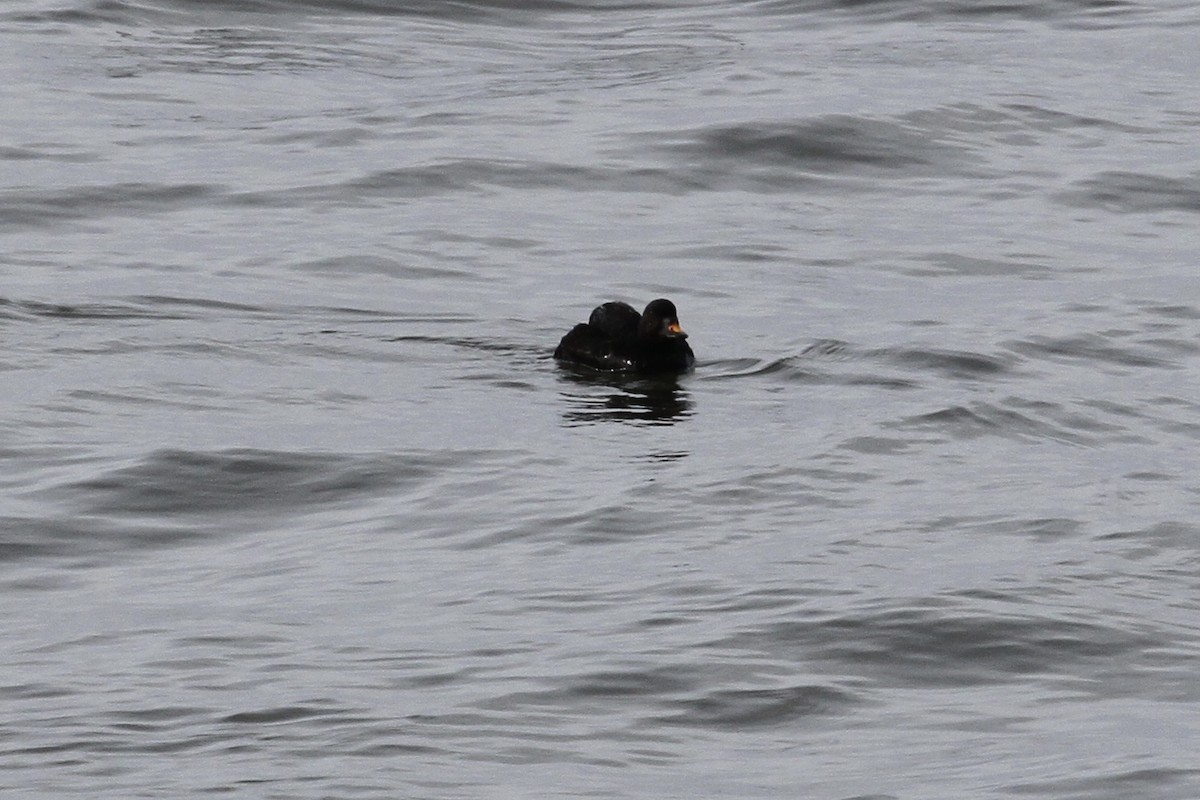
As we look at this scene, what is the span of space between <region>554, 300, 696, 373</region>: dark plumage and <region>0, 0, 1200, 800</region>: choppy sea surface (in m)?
0.16

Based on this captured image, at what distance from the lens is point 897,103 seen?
23953mm

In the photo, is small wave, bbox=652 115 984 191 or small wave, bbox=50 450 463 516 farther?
small wave, bbox=652 115 984 191

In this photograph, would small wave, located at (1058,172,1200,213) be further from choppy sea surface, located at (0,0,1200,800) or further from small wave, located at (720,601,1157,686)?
small wave, located at (720,601,1157,686)

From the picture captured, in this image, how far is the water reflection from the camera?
46.0 ft

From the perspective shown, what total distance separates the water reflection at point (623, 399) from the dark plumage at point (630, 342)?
0.27ft

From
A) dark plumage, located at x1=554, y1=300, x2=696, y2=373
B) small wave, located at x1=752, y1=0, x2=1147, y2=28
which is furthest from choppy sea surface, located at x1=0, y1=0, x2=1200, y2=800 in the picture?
small wave, located at x1=752, y1=0, x2=1147, y2=28

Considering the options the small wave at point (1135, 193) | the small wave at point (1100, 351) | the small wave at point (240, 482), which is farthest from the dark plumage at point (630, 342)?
the small wave at point (1135, 193)

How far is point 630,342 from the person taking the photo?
14.8 meters

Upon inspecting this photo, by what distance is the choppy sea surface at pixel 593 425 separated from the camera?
851cm

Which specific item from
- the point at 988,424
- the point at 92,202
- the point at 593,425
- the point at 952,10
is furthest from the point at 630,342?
the point at 952,10

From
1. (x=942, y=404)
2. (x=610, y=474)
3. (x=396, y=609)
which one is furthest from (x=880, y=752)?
(x=942, y=404)

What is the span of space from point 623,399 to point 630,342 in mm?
347

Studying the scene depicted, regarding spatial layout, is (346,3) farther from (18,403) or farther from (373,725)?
(373,725)

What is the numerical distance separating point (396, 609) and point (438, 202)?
1049cm
